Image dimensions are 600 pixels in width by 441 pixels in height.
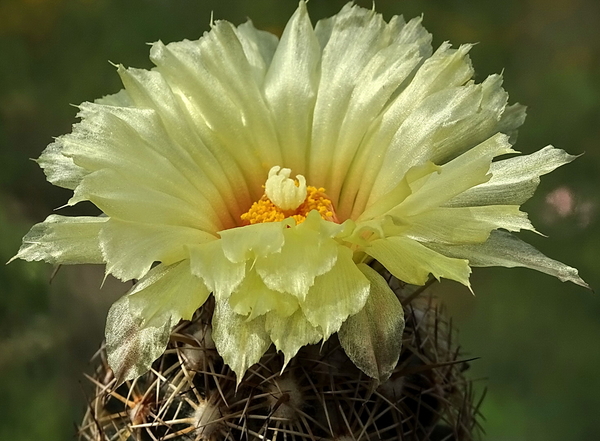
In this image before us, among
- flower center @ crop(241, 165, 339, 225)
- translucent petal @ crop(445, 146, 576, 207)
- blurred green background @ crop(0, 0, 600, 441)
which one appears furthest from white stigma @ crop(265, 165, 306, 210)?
blurred green background @ crop(0, 0, 600, 441)

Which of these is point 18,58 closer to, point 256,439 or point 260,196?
point 260,196

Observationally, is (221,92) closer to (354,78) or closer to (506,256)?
(354,78)

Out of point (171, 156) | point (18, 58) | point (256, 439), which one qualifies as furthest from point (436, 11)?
point (256, 439)

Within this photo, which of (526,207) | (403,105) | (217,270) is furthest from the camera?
(526,207)

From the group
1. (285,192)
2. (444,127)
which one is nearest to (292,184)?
(285,192)

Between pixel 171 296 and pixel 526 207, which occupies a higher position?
pixel 171 296

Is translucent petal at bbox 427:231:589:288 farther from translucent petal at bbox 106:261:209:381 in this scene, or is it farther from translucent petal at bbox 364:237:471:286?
translucent petal at bbox 106:261:209:381

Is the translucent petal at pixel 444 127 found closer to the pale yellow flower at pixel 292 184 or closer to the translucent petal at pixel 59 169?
the pale yellow flower at pixel 292 184
